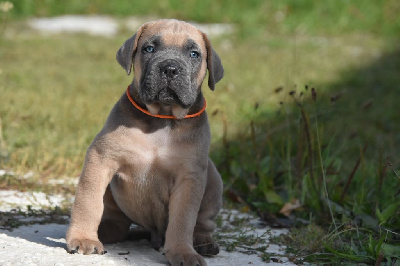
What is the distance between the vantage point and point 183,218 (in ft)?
11.2

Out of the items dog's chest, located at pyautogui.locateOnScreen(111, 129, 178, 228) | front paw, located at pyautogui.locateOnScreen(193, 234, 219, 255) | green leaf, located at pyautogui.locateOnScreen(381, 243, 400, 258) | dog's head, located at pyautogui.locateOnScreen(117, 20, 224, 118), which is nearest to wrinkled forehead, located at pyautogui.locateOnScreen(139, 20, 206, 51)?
dog's head, located at pyautogui.locateOnScreen(117, 20, 224, 118)

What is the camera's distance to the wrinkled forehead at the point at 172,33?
3557mm

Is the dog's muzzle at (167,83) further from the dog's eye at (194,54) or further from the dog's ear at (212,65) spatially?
the dog's ear at (212,65)

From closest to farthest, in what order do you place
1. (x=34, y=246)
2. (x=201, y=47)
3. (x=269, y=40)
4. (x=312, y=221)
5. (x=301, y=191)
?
(x=34, y=246), (x=201, y=47), (x=312, y=221), (x=301, y=191), (x=269, y=40)

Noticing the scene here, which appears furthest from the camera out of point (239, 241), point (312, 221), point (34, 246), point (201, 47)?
point (312, 221)

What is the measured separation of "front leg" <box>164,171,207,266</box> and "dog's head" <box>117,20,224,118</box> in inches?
15.4

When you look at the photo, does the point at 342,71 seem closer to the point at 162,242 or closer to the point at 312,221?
the point at 312,221

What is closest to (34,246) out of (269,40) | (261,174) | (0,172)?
(0,172)

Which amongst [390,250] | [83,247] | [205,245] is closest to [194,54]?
[205,245]

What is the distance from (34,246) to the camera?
3428 mm

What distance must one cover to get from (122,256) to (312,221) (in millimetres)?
1564

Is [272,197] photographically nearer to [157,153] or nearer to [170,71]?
[157,153]

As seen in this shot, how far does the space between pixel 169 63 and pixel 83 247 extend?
1.03 m

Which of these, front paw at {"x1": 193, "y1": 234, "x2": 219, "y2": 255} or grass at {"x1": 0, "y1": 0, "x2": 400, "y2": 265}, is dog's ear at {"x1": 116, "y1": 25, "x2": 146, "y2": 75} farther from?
grass at {"x1": 0, "y1": 0, "x2": 400, "y2": 265}
